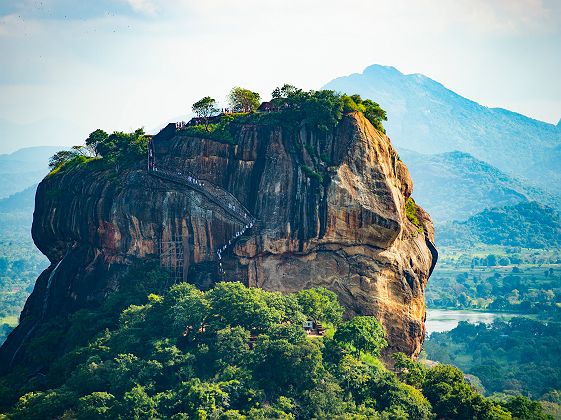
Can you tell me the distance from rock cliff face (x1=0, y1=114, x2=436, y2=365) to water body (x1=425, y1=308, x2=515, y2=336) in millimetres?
64734

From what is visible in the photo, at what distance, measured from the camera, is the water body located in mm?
112562

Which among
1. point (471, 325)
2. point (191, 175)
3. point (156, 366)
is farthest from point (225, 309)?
point (471, 325)

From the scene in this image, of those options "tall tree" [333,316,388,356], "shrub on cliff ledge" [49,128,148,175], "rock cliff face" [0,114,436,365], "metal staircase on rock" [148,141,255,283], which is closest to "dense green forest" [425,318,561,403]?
"rock cliff face" [0,114,436,365]

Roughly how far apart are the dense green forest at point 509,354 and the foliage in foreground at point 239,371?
35.2 meters

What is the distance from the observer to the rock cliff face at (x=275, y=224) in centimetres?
4409

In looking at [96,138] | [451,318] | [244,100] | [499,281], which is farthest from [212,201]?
[499,281]

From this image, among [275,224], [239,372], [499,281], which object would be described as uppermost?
[275,224]

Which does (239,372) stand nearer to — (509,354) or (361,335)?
(361,335)

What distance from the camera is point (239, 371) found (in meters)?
36.0

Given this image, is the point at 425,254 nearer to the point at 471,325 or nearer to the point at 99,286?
the point at 99,286

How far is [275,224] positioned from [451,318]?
82881mm

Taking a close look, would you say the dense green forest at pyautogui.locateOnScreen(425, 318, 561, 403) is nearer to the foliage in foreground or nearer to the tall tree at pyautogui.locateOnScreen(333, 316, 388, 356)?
the tall tree at pyautogui.locateOnScreen(333, 316, 388, 356)

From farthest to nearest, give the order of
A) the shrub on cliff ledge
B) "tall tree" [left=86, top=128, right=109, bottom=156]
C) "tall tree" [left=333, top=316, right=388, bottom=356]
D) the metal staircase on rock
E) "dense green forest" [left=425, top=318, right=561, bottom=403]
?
"dense green forest" [left=425, top=318, right=561, bottom=403]
"tall tree" [left=86, top=128, right=109, bottom=156]
the shrub on cliff ledge
the metal staircase on rock
"tall tree" [left=333, top=316, right=388, bottom=356]

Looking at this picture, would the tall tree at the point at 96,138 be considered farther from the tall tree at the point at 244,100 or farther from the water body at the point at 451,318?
the water body at the point at 451,318
